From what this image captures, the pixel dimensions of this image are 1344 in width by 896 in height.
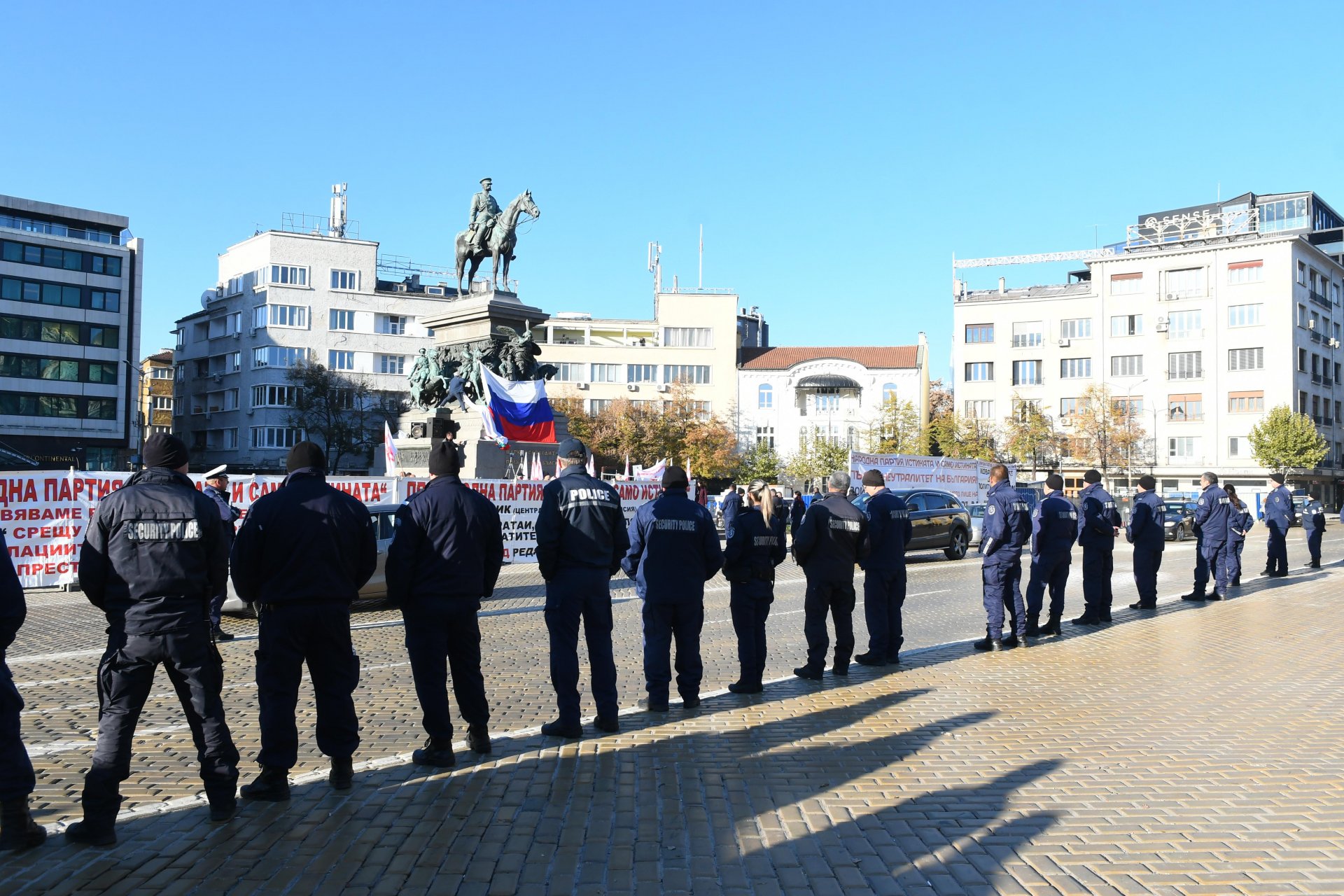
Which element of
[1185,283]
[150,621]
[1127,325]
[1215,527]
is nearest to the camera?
[150,621]

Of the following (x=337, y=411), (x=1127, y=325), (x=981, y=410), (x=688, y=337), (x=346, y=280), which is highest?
(x=346, y=280)

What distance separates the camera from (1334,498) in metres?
74.9

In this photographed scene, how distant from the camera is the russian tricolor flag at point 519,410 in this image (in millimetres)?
22156

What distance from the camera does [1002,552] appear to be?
10.9 metres

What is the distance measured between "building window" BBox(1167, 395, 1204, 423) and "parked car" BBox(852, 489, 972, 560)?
173 feet

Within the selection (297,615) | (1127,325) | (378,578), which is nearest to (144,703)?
(297,615)

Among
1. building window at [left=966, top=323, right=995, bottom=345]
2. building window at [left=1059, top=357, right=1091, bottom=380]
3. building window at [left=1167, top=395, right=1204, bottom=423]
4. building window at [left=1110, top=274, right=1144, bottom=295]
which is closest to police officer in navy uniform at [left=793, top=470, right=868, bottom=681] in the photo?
building window at [left=1167, top=395, right=1204, bottom=423]

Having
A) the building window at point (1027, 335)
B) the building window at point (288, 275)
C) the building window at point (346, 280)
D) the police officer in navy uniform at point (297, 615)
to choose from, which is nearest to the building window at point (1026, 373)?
the building window at point (1027, 335)

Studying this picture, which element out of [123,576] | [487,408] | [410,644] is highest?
[487,408]

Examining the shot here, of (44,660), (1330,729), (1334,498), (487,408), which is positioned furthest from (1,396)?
(1334,498)

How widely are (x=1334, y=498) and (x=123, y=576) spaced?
86.0m

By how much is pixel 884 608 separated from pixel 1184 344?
226 ft

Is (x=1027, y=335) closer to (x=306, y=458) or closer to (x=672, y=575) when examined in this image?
(x=672, y=575)

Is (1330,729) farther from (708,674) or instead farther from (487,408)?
(487,408)
